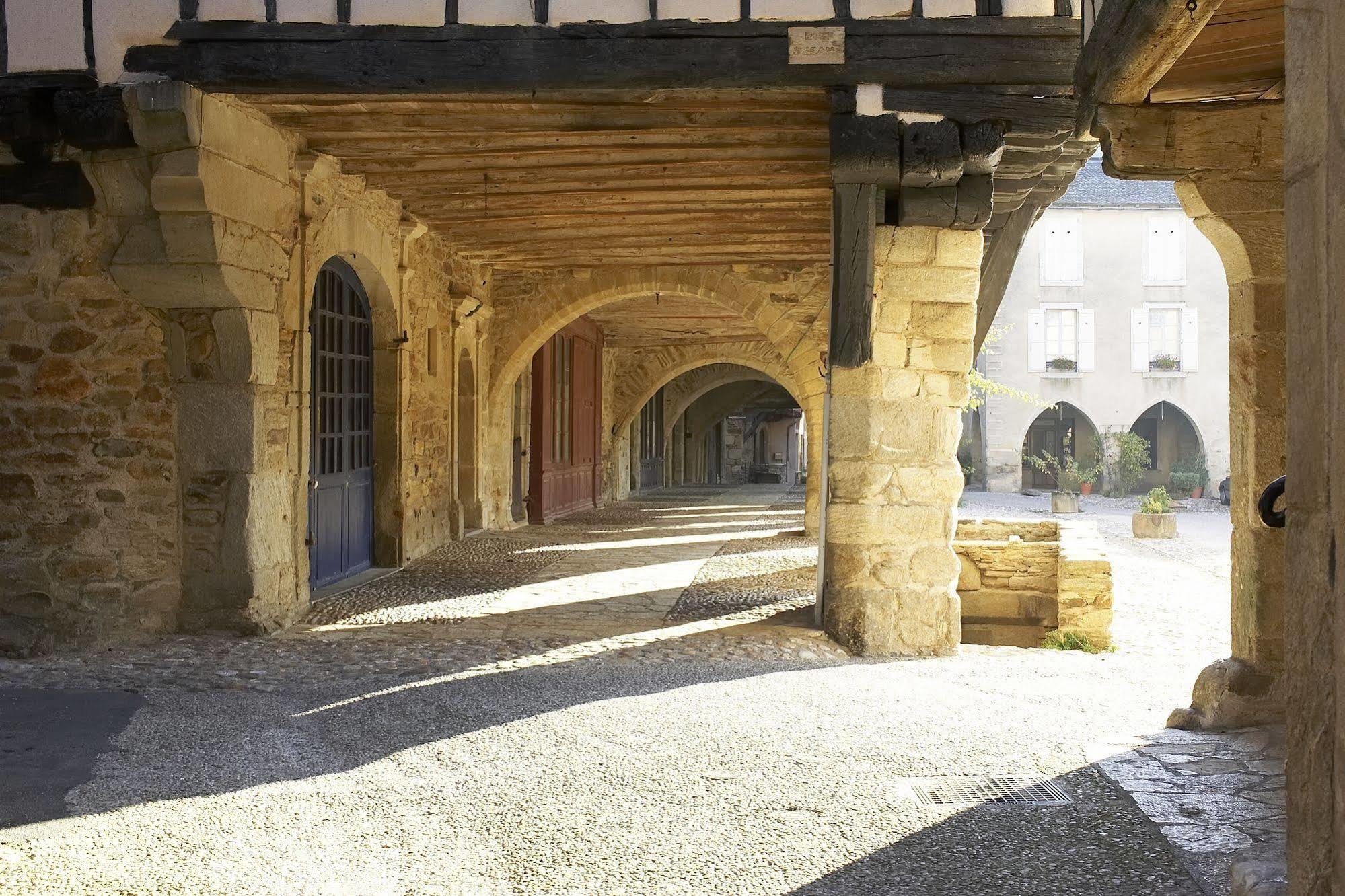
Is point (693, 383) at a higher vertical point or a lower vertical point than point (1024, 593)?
higher

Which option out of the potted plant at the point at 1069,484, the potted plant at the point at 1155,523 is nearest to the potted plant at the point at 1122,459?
the potted plant at the point at 1069,484

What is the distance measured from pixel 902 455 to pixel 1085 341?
20.1 meters

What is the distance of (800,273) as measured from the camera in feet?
30.1

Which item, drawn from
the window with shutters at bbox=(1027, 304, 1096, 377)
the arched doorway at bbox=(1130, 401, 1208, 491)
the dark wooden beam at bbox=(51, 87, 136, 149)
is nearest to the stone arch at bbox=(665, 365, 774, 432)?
the window with shutters at bbox=(1027, 304, 1096, 377)

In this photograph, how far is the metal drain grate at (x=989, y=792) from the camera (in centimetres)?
286

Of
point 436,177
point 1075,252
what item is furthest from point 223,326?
Answer: point 1075,252

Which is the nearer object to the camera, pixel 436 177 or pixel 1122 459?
pixel 436 177

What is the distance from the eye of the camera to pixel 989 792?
295 centimetres

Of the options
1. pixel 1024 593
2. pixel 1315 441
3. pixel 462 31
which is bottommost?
pixel 1024 593

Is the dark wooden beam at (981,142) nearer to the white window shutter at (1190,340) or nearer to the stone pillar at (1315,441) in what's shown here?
Answer: the stone pillar at (1315,441)

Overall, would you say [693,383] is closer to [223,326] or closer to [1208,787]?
[223,326]

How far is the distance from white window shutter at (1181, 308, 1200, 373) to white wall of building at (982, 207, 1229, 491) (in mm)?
19

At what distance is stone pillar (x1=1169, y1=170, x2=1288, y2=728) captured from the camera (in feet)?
11.3

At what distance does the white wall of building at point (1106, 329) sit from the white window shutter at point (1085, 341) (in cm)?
2
